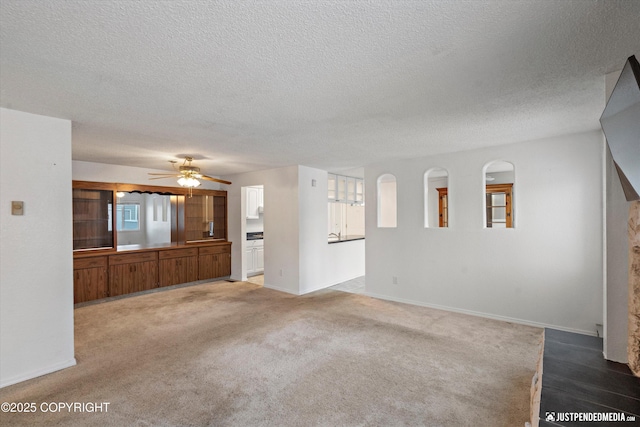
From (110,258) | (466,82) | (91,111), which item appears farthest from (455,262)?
(110,258)

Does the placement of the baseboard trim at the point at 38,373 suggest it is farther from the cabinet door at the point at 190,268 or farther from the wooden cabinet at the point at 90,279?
the cabinet door at the point at 190,268

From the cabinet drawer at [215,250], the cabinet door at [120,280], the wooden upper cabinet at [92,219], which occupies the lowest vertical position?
the cabinet door at [120,280]

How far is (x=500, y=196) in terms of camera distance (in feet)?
23.1

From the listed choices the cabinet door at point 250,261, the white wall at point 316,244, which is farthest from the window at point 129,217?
the white wall at point 316,244

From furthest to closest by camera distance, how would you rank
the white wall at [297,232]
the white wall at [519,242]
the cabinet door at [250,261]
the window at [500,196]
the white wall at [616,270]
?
the cabinet door at [250,261] → the window at [500,196] → the white wall at [297,232] → the white wall at [519,242] → the white wall at [616,270]

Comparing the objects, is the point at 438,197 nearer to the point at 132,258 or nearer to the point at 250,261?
the point at 250,261

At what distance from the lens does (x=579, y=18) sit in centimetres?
145

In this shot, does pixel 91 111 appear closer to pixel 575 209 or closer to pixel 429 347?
pixel 429 347

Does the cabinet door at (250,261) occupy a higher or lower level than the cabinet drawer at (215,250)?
lower

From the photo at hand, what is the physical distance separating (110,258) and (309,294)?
11.6 feet

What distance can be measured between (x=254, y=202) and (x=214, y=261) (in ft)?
6.00

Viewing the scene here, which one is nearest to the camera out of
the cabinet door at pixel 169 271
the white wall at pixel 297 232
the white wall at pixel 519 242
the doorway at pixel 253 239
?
the white wall at pixel 519 242

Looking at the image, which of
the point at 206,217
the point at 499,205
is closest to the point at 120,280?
the point at 206,217

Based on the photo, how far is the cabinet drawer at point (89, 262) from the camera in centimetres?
491
